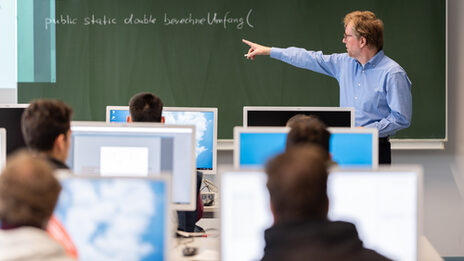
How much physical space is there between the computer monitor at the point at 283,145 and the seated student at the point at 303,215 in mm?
958

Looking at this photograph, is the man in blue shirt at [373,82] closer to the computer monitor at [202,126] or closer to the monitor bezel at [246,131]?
the computer monitor at [202,126]

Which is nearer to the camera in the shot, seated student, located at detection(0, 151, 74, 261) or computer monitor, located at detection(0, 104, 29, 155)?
seated student, located at detection(0, 151, 74, 261)

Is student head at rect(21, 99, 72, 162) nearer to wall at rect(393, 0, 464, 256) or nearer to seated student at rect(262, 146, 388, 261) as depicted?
seated student at rect(262, 146, 388, 261)

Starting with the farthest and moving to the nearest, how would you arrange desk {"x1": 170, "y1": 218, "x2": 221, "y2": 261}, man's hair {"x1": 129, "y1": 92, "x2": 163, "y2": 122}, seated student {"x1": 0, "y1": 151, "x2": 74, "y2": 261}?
man's hair {"x1": 129, "y1": 92, "x2": 163, "y2": 122} < desk {"x1": 170, "y1": 218, "x2": 221, "y2": 261} < seated student {"x1": 0, "y1": 151, "x2": 74, "y2": 261}

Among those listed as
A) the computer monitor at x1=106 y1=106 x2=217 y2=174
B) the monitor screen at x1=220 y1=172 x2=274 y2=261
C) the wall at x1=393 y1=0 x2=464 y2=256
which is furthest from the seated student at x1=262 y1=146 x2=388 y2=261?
the wall at x1=393 y1=0 x2=464 y2=256

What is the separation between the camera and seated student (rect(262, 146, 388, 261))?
1.29 meters

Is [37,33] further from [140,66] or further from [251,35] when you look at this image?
[251,35]

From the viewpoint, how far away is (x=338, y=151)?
2.38 m

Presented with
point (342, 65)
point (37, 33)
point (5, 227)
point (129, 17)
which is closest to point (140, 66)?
point (129, 17)

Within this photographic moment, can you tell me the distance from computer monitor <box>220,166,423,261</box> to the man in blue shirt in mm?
1778

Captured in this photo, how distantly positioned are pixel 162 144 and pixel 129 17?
265 centimetres

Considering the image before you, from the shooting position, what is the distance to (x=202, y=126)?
3537 millimetres

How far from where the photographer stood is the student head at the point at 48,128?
6.86 feet

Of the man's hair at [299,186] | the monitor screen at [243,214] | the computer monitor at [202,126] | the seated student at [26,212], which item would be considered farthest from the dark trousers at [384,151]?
the seated student at [26,212]
